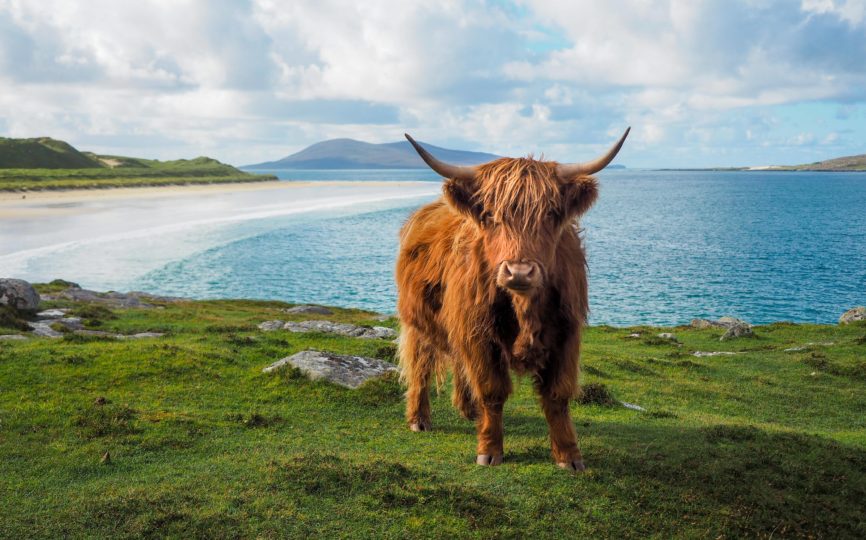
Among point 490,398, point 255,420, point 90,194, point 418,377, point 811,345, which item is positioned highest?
point 490,398

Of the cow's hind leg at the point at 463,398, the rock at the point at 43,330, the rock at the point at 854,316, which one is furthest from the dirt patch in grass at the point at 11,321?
the rock at the point at 854,316

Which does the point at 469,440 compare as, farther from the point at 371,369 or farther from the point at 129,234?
the point at 129,234

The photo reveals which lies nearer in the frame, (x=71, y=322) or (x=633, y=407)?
(x=633, y=407)

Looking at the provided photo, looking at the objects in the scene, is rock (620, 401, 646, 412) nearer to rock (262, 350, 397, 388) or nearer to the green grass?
the green grass

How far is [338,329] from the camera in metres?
19.5

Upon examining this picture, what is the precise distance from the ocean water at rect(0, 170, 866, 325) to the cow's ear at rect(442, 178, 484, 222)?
31.2 meters

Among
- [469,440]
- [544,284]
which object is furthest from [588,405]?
[544,284]

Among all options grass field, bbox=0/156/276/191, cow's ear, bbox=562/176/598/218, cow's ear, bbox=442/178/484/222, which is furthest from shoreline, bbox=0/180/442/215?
cow's ear, bbox=562/176/598/218

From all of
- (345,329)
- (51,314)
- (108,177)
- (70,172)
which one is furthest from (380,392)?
(108,177)

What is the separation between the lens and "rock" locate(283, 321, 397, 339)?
18605mm

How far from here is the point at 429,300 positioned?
8156 mm

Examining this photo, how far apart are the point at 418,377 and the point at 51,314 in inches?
603

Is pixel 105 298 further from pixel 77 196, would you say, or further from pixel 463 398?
pixel 77 196

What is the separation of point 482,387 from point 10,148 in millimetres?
160581
